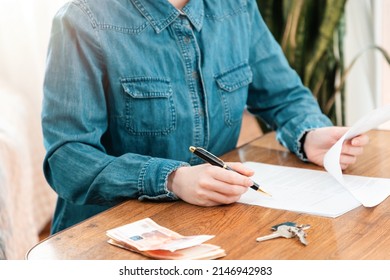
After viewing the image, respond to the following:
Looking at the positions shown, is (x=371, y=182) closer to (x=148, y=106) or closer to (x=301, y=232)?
(x=301, y=232)

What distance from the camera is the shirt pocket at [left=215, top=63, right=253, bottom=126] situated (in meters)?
1.49

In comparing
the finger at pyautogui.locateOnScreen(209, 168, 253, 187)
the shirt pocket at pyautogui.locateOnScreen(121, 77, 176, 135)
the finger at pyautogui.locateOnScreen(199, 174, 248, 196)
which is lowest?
the finger at pyautogui.locateOnScreen(199, 174, 248, 196)

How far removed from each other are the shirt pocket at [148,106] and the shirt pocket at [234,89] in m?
0.16

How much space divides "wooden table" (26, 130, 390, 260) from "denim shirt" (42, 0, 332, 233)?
80 mm

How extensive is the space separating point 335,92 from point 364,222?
162 cm

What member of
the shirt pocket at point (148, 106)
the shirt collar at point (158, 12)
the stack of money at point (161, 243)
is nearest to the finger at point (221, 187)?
the stack of money at point (161, 243)

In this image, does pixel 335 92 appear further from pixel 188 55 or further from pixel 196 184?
pixel 196 184

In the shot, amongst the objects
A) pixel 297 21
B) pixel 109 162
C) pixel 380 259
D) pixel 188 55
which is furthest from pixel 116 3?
pixel 297 21

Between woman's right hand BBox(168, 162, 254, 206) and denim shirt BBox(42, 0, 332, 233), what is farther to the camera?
denim shirt BBox(42, 0, 332, 233)

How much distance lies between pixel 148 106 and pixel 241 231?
411 millimetres

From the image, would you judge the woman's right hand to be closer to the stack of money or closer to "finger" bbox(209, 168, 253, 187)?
"finger" bbox(209, 168, 253, 187)

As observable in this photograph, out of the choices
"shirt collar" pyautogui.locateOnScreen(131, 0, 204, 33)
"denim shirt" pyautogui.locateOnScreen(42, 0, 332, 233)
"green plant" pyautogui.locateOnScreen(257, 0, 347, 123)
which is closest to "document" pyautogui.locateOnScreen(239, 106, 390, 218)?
"denim shirt" pyautogui.locateOnScreen(42, 0, 332, 233)

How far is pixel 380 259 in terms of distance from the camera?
930mm
